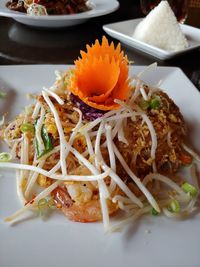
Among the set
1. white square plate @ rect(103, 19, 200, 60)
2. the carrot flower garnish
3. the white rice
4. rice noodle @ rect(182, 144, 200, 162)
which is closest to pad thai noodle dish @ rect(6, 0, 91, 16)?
white square plate @ rect(103, 19, 200, 60)

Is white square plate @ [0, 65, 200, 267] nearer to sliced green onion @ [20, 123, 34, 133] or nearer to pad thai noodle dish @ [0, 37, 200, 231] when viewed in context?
pad thai noodle dish @ [0, 37, 200, 231]

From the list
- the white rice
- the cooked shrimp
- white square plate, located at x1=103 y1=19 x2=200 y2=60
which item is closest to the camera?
the cooked shrimp

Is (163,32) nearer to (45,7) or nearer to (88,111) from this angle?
(45,7)

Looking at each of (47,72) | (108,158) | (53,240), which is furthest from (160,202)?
(47,72)

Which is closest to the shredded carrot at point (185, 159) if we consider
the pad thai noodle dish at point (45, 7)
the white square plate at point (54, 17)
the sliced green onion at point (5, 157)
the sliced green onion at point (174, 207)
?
the sliced green onion at point (174, 207)

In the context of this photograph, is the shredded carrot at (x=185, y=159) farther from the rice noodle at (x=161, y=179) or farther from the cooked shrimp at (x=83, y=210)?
the cooked shrimp at (x=83, y=210)

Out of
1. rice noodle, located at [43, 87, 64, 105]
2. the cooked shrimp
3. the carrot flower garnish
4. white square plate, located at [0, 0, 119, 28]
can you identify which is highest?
the carrot flower garnish
